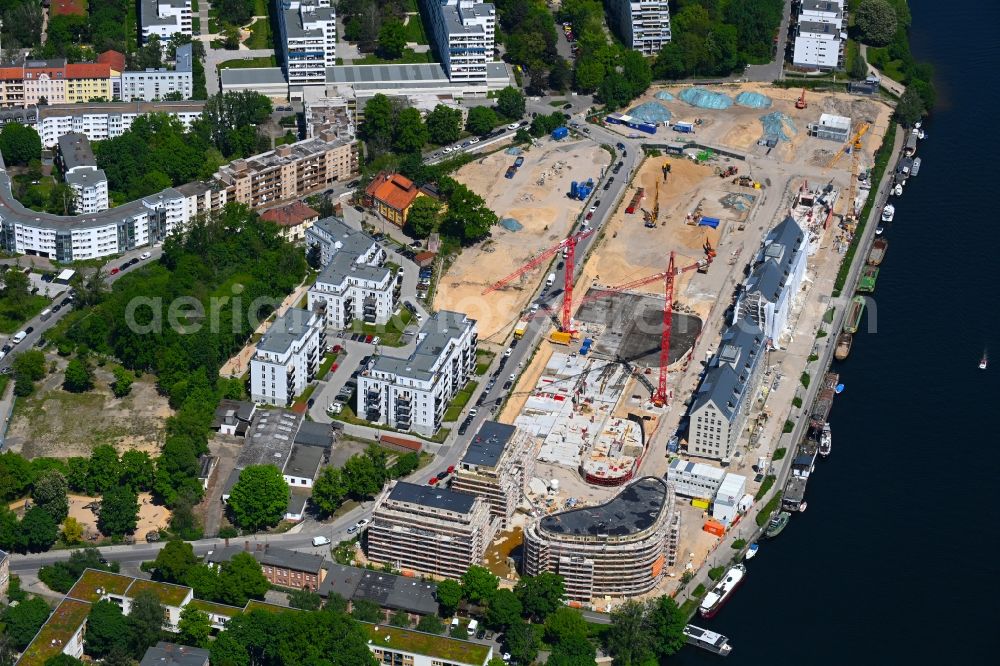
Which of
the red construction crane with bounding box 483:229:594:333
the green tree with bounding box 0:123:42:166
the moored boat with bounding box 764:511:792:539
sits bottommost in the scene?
the moored boat with bounding box 764:511:792:539

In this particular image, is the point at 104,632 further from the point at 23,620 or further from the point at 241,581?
the point at 241,581

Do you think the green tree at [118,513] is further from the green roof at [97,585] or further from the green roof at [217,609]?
the green roof at [217,609]

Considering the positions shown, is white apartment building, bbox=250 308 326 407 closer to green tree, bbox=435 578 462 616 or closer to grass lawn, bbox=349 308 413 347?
grass lawn, bbox=349 308 413 347

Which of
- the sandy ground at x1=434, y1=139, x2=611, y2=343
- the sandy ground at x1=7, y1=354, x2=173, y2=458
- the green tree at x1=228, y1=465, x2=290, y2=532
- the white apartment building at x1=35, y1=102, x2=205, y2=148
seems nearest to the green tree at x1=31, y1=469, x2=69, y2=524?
the sandy ground at x1=7, y1=354, x2=173, y2=458

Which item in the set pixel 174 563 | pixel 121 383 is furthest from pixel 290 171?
pixel 174 563

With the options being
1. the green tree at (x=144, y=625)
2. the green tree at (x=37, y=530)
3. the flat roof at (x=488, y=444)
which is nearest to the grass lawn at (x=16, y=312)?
the green tree at (x=37, y=530)

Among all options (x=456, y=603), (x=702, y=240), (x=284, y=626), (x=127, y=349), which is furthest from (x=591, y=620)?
(x=702, y=240)

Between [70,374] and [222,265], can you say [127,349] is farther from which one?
[222,265]
